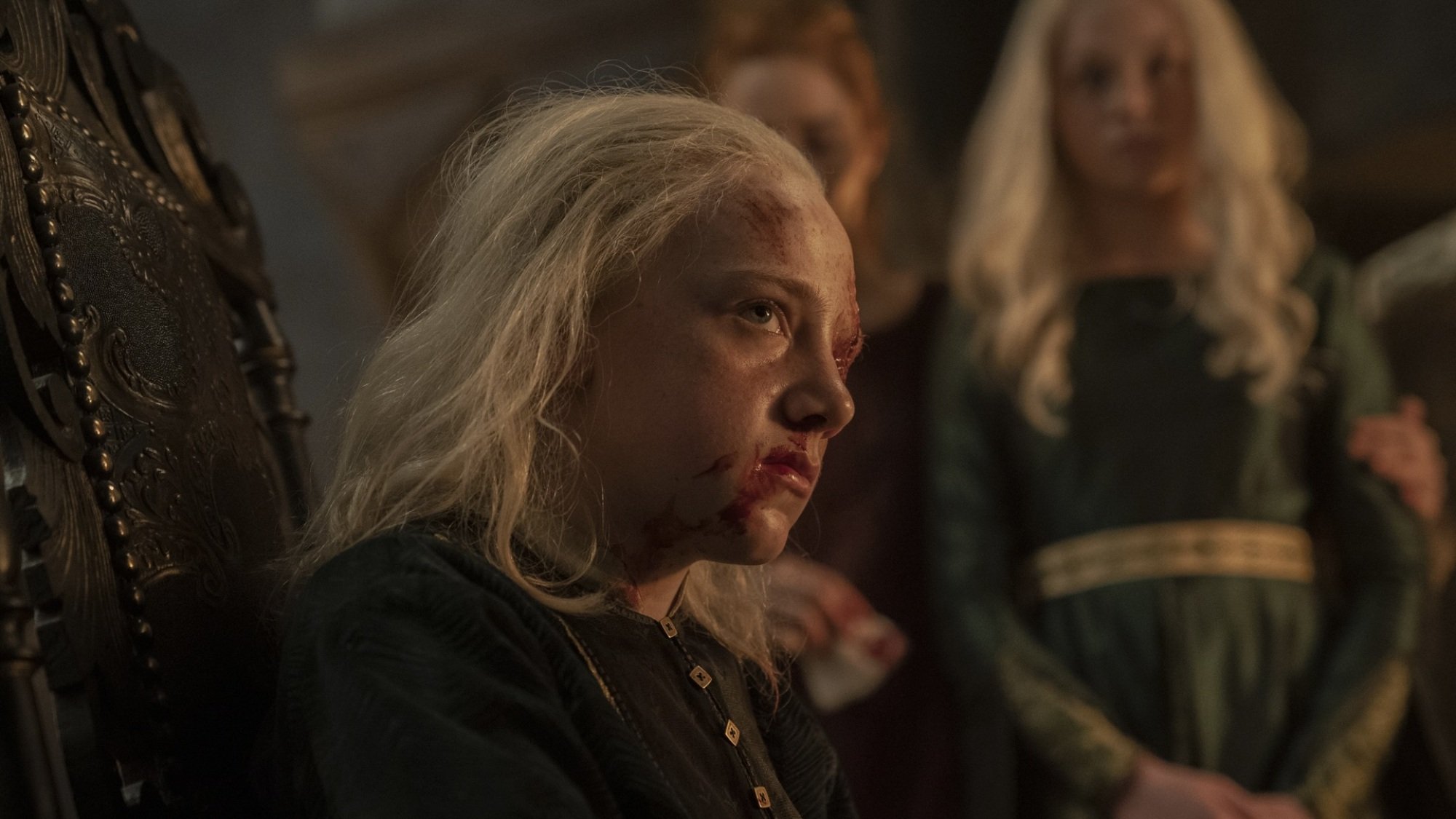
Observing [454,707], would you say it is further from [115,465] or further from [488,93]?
[488,93]

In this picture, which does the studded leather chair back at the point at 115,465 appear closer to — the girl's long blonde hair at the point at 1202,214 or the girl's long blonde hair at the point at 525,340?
the girl's long blonde hair at the point at 525,340

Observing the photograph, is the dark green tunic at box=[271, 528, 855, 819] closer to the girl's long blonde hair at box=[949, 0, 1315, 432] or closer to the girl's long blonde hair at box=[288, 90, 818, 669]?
the girl's long blonde hair at box=[288, 90, 818, 669]

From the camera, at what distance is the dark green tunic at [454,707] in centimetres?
70

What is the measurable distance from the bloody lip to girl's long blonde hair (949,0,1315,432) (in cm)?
146

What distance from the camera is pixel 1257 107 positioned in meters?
2.42

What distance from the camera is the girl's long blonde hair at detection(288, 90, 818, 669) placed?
2.88 ft

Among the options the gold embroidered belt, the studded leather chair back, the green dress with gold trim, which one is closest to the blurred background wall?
the green dress with gold trim

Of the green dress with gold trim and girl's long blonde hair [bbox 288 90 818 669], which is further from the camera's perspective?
the green dress with gold trim

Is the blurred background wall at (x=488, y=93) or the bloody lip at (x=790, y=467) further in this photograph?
the blurred background wall at (x=488, y=93)

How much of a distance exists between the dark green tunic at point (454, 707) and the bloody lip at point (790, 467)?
12cm

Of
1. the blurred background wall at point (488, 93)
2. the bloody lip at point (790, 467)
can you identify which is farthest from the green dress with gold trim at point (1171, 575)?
the bloody lip at point (790, 467)

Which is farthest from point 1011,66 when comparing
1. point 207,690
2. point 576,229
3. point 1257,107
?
point 207,690

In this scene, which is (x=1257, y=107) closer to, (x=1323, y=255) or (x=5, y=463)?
(x=1323, y=255)

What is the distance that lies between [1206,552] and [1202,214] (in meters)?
0.54
